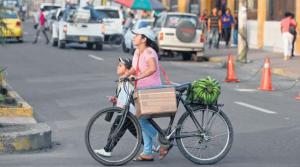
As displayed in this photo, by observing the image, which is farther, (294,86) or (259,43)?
(259,43)

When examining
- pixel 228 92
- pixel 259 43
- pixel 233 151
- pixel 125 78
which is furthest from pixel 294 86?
pixel 259 43

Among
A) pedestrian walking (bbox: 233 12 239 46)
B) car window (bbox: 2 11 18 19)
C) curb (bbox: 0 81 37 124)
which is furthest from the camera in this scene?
pedestrian walking (bbox: 233 12 239 46)

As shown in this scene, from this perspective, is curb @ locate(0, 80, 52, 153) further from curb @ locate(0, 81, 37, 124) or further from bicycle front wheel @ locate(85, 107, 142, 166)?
bicycle front wheel @ locate(85, 107, 142, 166)

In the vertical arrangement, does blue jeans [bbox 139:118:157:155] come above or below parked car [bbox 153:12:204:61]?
below

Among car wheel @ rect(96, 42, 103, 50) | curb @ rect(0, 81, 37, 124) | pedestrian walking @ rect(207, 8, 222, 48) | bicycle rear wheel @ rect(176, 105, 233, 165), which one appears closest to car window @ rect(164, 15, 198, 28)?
pedestrian walking @ rect(207, 8, 222, 48)

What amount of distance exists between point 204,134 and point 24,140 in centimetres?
236

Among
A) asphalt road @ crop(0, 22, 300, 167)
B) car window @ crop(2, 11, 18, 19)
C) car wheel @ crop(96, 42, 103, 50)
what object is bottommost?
asphalt road @ crop(0, 22, 300, 167)

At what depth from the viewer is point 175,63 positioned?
28328 mm

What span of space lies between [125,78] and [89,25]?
82.0 ft

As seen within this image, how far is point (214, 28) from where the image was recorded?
3556 cm

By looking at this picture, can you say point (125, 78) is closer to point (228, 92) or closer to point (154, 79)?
point (154, 79)

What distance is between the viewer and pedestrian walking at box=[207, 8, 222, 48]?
35375 millimetres

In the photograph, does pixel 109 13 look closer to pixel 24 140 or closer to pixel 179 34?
pixel 179 34

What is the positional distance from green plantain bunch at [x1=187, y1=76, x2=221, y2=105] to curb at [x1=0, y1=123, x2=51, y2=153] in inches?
87.2
